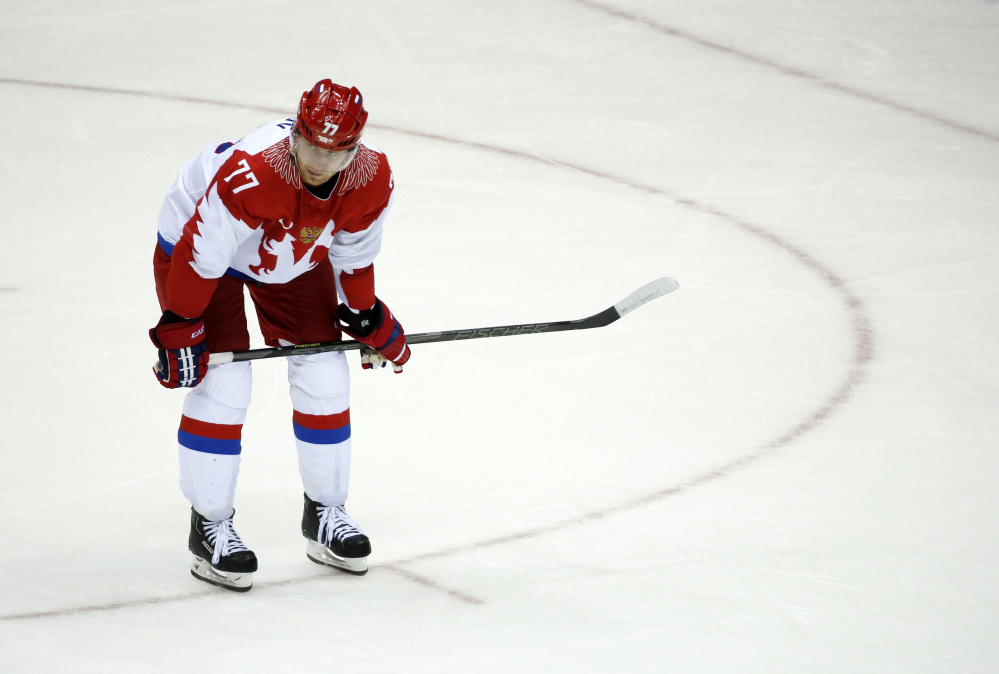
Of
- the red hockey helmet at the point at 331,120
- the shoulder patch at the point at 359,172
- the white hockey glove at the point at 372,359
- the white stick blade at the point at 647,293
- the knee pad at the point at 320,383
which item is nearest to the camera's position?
the red hockey helmet at the point at 331,120

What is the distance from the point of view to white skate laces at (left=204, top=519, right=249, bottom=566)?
2590 mm

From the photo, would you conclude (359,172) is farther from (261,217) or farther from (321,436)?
(321,436)

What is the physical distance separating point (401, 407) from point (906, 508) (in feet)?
4.37

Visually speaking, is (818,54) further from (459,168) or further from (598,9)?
(459,168)

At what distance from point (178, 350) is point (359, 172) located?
477 mm

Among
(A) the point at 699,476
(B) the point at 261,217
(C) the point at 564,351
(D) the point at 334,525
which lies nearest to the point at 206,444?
(D) the point at 334,525

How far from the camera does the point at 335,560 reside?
8.97ft

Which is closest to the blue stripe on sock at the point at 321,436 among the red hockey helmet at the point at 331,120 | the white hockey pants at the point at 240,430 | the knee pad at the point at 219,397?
the white hockey pants at the point at 240,430

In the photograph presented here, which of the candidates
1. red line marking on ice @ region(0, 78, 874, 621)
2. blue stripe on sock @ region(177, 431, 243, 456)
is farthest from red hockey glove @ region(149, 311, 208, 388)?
red line marking on ice @ region(0, 78, 874, 621)

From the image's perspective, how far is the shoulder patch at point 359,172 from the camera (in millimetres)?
2445

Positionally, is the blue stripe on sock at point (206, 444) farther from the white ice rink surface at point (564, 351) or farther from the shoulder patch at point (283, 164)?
the shoulder patch at point (283, 164)

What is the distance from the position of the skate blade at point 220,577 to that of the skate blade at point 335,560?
17 cm

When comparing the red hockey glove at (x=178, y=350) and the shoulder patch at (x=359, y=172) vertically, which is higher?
the shoulder patch at (x=359, y=172)

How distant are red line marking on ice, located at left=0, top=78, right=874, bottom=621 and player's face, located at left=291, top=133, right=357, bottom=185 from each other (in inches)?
33.8
